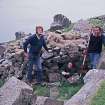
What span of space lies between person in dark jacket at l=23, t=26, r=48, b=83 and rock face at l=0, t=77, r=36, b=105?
404cm

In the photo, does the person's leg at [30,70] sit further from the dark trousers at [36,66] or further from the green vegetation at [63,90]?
the green vegetation at [63,90]

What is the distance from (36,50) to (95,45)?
2.34 m

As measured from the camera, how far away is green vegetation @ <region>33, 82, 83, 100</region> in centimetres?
1824

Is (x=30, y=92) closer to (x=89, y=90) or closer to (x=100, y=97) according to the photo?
(x=89, y=90)

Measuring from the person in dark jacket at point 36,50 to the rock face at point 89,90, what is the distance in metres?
5.07

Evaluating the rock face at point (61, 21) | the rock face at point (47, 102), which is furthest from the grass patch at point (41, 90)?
the rock face at point (61, 21)

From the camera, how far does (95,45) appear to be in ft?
61.0

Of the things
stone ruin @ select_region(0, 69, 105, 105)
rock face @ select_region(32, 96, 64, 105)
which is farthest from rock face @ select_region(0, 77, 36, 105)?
rock face @ select_region(32, 96, 64, 105)

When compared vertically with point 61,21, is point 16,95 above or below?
above

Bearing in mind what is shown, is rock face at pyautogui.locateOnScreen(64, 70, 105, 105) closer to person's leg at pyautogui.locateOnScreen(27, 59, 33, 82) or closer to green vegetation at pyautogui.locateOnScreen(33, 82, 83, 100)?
green vegetation at pyautogui.locateOnScreen(33, 82, 83, 100)

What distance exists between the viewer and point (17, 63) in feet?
74.7

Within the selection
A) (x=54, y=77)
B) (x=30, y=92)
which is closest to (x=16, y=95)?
(x=30, y=92)

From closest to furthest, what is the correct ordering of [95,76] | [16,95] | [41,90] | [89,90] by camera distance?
[89,90], [95,76], [16,95], [41,90]

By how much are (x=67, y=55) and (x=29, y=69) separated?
2.38 m
